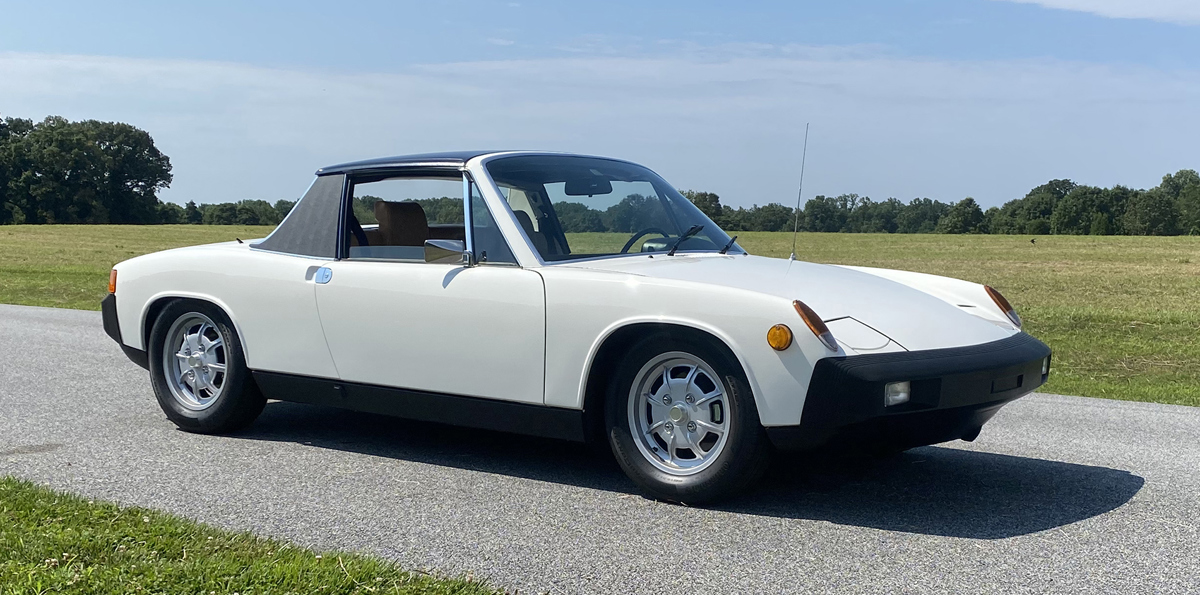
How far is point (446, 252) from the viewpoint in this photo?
17.1 feet

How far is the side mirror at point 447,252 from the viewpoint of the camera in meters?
5.16

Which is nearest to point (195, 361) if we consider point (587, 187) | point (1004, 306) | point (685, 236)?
point (587, 187)

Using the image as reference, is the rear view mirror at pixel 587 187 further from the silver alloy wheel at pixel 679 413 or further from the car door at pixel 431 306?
the silver alloy wheel at pixel 679 413

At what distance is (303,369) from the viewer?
5.65 metres

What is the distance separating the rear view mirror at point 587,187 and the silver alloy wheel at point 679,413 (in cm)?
127

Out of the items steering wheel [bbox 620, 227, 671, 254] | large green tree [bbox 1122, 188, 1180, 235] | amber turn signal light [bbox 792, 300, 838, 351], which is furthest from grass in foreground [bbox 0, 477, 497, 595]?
large green tree [bbox 1122, 188, 1180, 235]

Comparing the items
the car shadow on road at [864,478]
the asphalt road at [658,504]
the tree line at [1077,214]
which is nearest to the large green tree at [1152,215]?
the tree line at [1077,214]

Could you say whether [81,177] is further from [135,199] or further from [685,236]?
[685,236]

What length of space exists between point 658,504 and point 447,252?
1588 mm

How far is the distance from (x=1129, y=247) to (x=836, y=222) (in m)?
49.5

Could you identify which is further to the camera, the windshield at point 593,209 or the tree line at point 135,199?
the tree line at point 135,199

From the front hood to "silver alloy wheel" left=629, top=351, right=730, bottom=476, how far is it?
1.24ft

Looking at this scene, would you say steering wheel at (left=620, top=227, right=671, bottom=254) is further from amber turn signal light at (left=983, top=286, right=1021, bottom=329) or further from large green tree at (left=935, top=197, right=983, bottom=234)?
large green tree at (left=935, top=197, right=983, bottom=234)

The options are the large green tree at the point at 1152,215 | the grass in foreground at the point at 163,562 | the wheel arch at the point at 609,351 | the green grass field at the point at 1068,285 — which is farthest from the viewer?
the large green tree at the point at 1152,215
